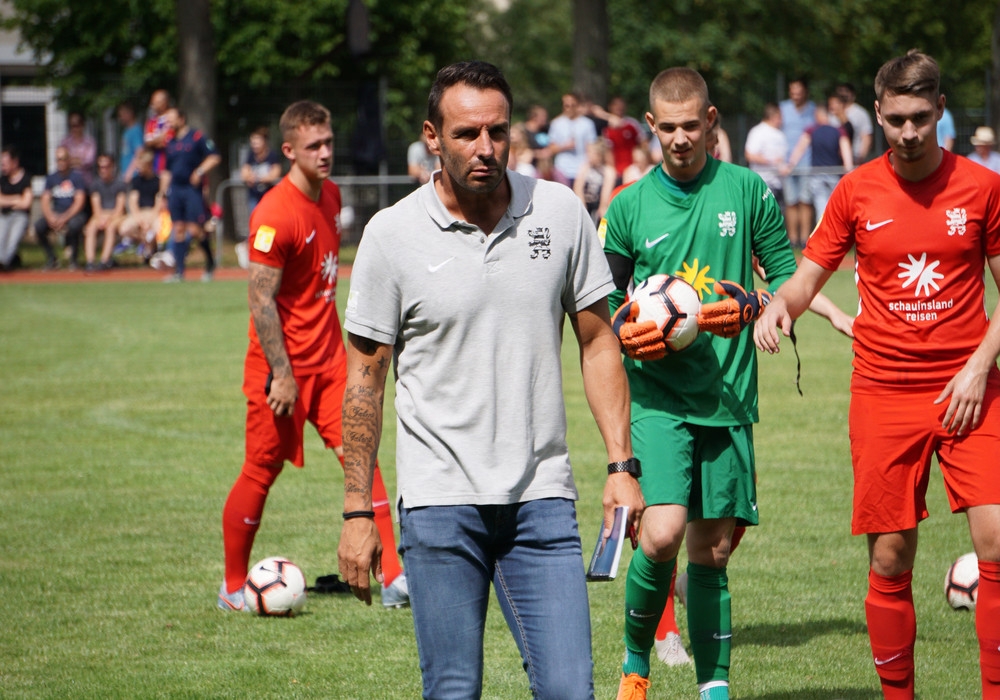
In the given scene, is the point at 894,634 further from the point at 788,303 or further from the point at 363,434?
the point at 363,434

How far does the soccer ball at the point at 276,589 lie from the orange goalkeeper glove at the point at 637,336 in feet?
8.24

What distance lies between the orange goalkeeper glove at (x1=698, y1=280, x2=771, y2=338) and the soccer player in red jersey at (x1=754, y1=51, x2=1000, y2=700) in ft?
0.29

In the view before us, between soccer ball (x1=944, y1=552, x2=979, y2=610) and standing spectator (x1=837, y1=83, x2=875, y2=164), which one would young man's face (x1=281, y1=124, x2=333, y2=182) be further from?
standing spectator (x1=837, y1=83, x2=875, y2=164)

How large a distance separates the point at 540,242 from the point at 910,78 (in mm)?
1775

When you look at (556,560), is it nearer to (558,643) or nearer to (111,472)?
(558,643)

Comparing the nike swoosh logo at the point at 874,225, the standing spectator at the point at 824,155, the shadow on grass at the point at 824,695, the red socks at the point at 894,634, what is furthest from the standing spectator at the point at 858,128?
the red socks at the point at 894,634

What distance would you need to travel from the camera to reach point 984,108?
28734 mm

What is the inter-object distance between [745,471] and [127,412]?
827 cm

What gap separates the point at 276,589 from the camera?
21.8 feet

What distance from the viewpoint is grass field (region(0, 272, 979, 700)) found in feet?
18.8

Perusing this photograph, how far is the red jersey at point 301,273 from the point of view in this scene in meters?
6.73

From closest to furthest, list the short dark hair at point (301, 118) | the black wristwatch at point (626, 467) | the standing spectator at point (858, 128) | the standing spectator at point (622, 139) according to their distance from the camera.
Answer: the black wristwatch at point (626, 467)
the short dark hair at point (301, 118)
the standing spectator at point (858, 128)
the standing spectator at point (622, 139)

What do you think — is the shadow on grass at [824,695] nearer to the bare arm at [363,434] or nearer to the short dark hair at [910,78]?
the bare arm at [363,434]

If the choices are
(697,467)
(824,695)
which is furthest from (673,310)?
(824,695)
